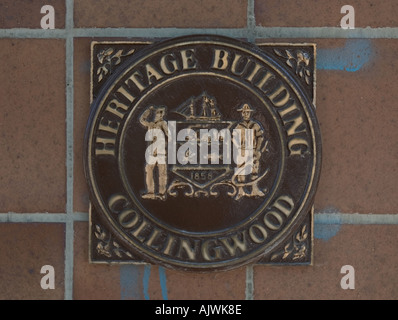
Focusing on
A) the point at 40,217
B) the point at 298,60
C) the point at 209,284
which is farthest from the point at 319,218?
the point at 40,217

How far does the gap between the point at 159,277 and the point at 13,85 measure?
0.99 meters

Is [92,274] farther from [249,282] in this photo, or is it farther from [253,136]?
[253,136]

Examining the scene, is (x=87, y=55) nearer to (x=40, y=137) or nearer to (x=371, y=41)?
(x=40, y=137)

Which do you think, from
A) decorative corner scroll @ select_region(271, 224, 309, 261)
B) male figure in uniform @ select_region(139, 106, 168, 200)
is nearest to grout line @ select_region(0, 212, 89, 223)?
male figure in uniform @ select_region(139, 106, 168, 200)

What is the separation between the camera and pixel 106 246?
2.41m

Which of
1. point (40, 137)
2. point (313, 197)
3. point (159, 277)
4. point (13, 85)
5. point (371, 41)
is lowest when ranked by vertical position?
point (159, 277)

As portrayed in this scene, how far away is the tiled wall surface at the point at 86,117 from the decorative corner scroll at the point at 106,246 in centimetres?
7

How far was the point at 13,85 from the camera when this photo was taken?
8.00 ft

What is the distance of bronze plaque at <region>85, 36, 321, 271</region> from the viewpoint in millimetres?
2375

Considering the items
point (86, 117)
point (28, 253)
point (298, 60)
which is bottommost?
point (28, 253)

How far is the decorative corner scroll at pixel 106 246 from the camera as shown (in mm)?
2406

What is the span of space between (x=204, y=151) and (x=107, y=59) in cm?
53

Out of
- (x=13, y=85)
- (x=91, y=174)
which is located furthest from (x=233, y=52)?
(x=13, y=85)

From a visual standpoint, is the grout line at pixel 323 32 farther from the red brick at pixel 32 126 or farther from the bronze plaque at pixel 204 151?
the red brick at pixel 32 126
